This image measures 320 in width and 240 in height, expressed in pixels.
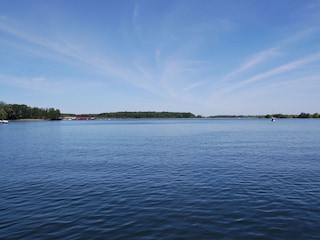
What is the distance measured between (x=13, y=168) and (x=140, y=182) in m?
17.2

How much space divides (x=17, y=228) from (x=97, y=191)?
6.79m

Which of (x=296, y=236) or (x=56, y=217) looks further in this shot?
(x=56, y=217)

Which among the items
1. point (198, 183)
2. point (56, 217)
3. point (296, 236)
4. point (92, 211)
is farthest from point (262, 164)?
point (56, 217)

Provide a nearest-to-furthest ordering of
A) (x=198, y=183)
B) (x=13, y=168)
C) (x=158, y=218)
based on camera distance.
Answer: (x=158, y=218) < (x=198, y=183) < (x=13, y=168)

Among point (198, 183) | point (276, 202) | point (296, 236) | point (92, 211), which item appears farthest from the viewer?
point (198, 183)

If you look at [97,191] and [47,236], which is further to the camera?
[97,191]

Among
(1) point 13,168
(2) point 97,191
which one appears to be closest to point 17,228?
(2) point 97,191

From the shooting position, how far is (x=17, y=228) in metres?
12.9

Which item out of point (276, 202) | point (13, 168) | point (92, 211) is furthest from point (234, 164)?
point (13, 168)

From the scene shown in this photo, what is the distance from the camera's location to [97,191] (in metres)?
19.1

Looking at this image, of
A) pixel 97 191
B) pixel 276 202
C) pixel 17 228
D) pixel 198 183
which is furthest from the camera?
pixel 198 183

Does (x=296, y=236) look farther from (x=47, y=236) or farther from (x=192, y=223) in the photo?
(x=47, y=236)

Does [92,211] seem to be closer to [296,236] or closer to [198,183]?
[198,183]

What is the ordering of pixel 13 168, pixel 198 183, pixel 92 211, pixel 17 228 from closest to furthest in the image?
pixel 17 228 → pixel 92 211 → pixel 198 183 → pixel 13 168
